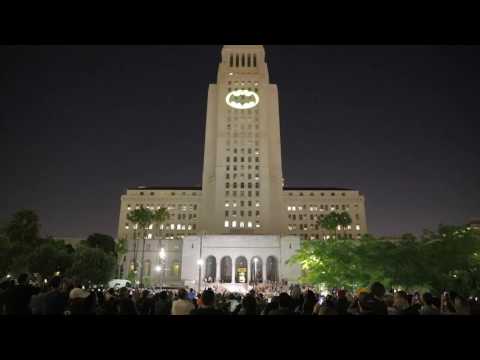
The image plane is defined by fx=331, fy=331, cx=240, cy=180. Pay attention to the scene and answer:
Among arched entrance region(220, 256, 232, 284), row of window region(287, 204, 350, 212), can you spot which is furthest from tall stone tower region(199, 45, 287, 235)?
row of window region(287, 204, 350, 212)

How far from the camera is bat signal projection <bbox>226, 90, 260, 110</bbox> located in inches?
4166

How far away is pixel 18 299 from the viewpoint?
9.30m

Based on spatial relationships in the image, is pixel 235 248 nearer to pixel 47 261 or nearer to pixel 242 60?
pixel 47 261

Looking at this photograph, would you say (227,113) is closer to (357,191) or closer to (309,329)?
(357,191)

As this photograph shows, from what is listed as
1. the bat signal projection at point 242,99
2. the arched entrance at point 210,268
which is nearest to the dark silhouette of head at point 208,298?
the arched entrance at point 210,268

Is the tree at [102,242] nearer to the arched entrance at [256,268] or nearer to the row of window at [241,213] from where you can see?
the row of window at [241,213]

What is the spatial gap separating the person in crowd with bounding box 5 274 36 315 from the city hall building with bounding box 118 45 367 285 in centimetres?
7421

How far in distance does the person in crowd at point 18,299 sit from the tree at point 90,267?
163 ft

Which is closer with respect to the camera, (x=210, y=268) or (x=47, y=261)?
(x=47, y=261)

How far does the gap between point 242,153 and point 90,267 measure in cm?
5784

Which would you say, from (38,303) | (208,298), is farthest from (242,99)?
(208,298)

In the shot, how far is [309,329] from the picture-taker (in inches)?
146
